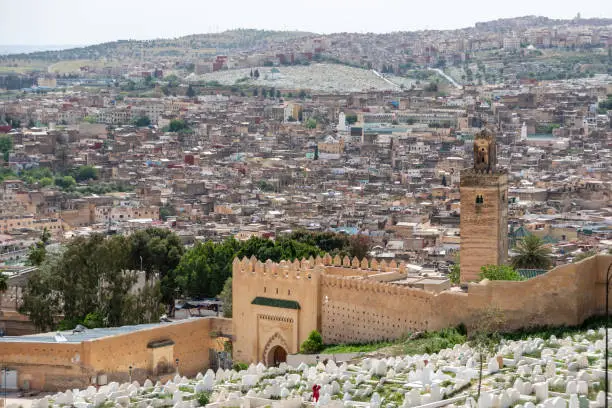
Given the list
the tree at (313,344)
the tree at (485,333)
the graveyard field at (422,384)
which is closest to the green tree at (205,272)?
the tree at (313,344)

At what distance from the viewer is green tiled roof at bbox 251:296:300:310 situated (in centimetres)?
2709

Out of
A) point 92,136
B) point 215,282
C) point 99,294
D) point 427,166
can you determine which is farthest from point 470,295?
point 92,136

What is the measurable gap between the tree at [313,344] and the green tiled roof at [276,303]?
2.25 ft

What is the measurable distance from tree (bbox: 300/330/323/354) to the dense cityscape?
0.04 metres

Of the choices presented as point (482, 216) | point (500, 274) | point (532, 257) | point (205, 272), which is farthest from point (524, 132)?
point (500, 274)

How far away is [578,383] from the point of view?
17.4 m

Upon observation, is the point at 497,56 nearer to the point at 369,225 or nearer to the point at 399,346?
the point at 369,225

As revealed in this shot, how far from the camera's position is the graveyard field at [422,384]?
57.4 ft

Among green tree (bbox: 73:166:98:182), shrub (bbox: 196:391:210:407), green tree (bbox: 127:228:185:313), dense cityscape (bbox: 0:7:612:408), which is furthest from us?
green tree (bbox: 73:166:98:182)

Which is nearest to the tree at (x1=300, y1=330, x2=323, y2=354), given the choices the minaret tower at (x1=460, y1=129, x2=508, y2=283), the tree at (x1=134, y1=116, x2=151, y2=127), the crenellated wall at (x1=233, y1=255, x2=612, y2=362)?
the crenellated wall at (x1=233, y1=255, x2=612, y2=362)

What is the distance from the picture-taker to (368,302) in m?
25.9

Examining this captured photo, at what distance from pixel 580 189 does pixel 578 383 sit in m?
54.9

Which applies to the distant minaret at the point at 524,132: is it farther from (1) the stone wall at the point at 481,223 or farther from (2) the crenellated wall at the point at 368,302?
(2) the crenellated wall at the point at 368,302

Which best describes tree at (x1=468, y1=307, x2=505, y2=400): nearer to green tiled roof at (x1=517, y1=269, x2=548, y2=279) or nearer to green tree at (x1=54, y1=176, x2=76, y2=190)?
green tiled roof at (x1=517, y1=269, x2=548, y2=279)
